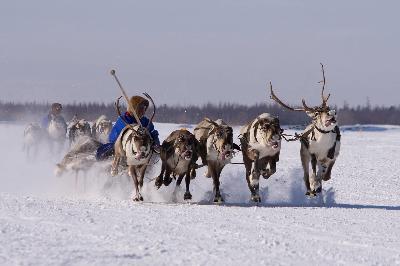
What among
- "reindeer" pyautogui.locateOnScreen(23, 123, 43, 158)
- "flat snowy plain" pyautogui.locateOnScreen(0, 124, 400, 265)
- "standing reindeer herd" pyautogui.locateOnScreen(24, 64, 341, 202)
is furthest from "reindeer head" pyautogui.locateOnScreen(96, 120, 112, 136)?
"standing reindeer herd" pyautogui.locateOnScreen(24, 64, 341, 202)

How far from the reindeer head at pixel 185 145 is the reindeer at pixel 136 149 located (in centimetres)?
40

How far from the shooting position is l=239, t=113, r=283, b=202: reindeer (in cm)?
1160

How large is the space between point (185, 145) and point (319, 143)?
2.32 m

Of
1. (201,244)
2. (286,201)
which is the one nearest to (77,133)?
(286,201)

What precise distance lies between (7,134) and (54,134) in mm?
13052

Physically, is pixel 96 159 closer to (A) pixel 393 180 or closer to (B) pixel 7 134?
(A) pixel 393 180

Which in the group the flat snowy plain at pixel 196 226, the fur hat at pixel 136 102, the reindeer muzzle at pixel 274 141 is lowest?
the flat snowy plain at pixel 196 226

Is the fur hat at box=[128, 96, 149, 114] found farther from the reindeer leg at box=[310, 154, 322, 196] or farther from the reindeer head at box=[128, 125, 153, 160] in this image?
the reindeer leg at box=[310, 154, 322, 196]

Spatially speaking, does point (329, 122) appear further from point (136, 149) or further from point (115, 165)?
point (115, 165)

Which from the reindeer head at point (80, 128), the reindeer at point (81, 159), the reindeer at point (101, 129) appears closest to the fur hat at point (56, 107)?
the reindeer head at point (80, 128)

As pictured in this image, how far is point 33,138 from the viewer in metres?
23.3

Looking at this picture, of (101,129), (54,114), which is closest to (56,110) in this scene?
(54,114)

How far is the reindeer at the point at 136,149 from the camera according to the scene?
1150 centimetres

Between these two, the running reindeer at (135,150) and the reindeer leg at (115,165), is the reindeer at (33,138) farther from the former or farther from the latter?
the running reindeer at (135,150)
